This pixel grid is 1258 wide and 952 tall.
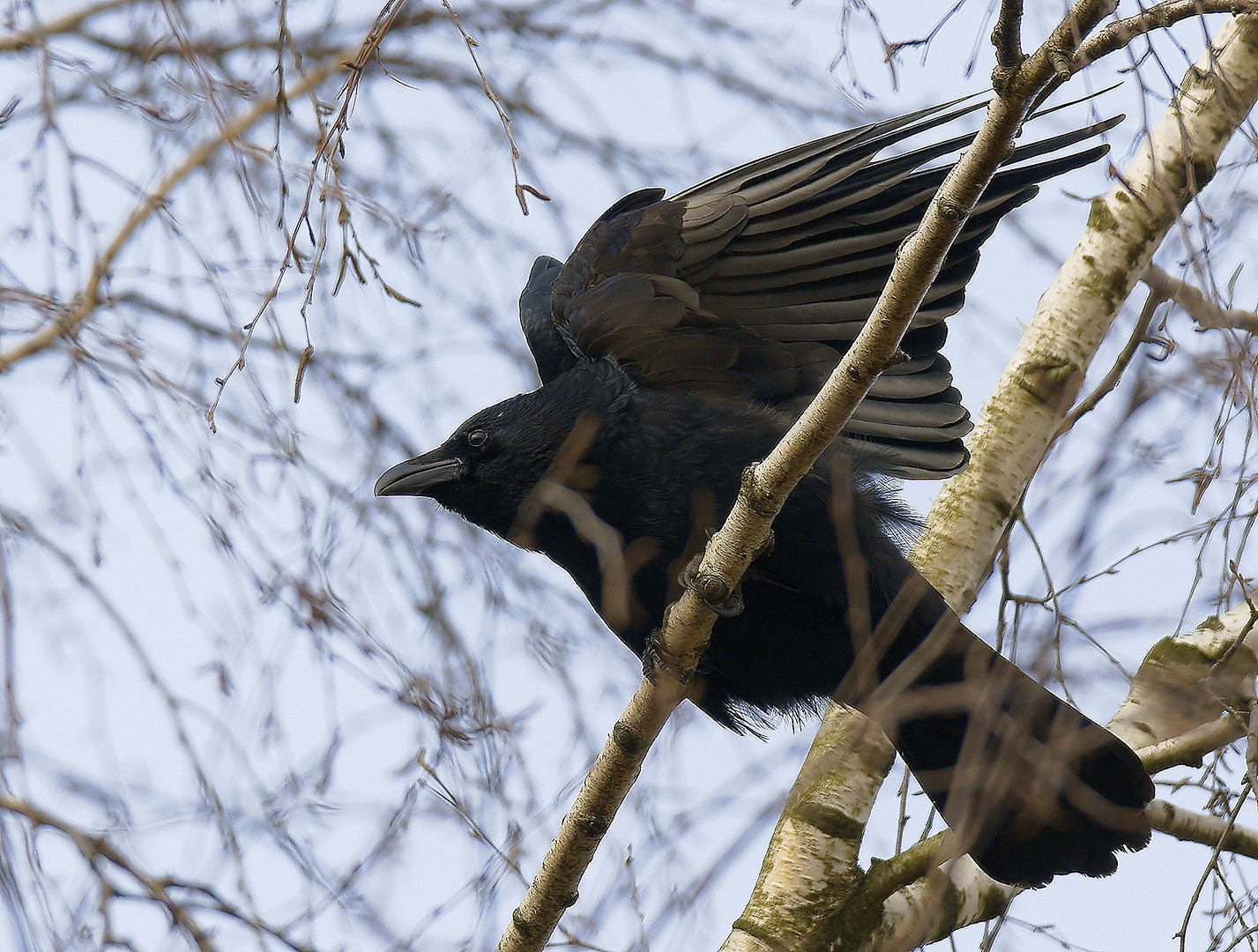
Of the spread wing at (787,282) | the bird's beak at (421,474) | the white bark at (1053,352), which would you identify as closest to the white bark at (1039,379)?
the white bark at (1053,352)

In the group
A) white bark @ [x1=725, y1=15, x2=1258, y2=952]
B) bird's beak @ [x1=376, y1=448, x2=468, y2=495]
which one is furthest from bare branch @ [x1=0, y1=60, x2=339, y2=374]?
white bark @ [x1=725, y1=15, x2=1258, y2=952]

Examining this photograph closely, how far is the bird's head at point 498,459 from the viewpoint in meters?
4.00

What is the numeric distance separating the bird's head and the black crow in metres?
0.01

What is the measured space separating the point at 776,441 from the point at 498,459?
0.99 metres

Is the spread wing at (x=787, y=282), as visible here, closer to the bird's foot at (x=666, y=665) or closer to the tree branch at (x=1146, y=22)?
the bird's foot at (x=666, y=665)

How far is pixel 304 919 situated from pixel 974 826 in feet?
5.24

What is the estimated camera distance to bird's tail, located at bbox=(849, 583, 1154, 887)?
10.2ft

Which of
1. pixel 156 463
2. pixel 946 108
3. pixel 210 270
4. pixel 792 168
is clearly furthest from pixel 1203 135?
pixel 156 463

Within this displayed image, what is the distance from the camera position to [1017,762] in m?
3.35

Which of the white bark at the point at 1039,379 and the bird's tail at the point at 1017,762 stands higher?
the white bark at the point at 1039,379

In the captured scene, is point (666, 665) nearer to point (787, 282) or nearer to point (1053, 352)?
point (787, 282)

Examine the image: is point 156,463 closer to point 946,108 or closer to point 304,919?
point 304,919

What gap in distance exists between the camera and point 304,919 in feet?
9.45

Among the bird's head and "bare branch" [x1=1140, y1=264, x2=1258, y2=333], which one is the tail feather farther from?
the bird's head
